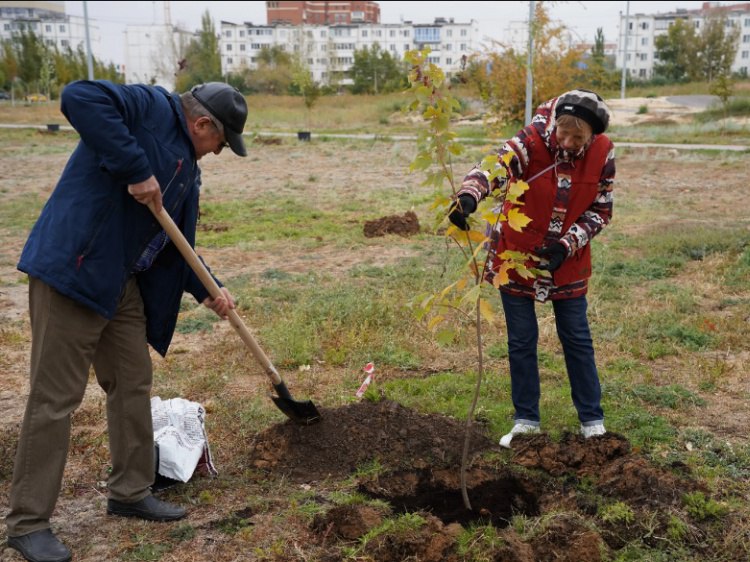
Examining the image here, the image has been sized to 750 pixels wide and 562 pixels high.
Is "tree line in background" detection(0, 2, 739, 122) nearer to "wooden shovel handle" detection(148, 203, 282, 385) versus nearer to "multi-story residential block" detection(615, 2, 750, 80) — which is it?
"wooden shovel handle" detection(148, 203, 282, 385)

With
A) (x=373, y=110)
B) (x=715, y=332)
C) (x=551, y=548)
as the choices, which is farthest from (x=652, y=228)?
(x=373, y=110)

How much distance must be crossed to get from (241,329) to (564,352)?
1.70m

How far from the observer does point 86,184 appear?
2.87 meters

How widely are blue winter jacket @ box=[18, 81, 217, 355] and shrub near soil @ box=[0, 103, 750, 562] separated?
3.85ft

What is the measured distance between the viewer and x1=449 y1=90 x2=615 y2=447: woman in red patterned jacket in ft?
11.7

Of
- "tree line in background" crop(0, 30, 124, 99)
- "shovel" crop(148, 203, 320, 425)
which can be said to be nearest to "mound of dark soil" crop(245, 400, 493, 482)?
"shovel" crop(148, 203, 320, 425)

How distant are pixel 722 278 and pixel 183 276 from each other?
5.49 meters

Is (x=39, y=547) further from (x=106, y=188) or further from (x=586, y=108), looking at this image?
(x=586, y=108)

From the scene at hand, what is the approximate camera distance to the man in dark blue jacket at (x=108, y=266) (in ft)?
9.27

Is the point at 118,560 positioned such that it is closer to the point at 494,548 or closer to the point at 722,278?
the point at 494,548

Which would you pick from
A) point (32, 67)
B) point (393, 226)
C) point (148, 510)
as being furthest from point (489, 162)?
point (32, 67)

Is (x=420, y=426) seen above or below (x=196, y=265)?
below

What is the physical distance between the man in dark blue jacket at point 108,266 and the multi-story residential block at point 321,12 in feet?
Result: 358

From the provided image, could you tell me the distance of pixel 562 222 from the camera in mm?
3783
